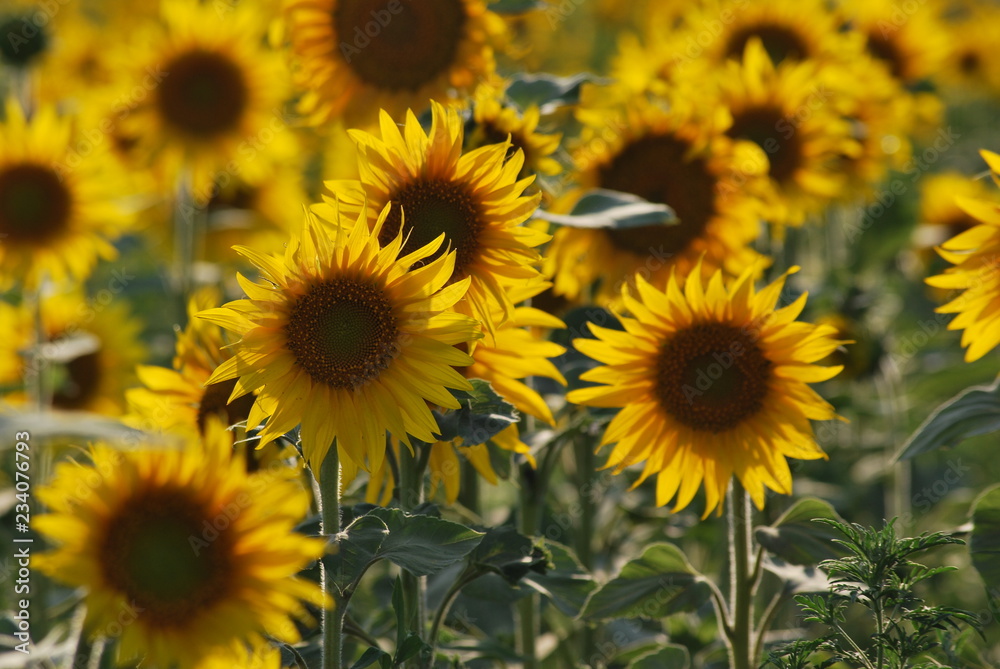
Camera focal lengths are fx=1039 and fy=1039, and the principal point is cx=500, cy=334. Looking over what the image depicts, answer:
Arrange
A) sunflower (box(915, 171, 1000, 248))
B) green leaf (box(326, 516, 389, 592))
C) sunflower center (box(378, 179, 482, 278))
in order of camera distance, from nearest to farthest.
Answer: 1. green leaf (box(326, 516, 389, 592))
2. sunflower center (box(378, 179, 482, 278))
3. sunflower (box(915, 171, 1000, 248))

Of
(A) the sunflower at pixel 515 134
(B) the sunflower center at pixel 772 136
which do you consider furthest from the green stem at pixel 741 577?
(B) the sunflower center at pixel 772 136

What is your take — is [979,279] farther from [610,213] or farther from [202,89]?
[202,89]

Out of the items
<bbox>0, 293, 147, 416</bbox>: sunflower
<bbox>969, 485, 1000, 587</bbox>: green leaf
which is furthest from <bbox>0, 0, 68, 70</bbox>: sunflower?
<bbox>969, 485, 1000, 587</bbox>: green leaf

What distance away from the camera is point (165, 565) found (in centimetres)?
145

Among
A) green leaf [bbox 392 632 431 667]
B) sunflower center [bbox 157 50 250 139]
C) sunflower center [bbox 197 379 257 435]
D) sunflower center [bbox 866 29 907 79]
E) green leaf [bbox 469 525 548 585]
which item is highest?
sunflower center [bbox 866 29 907 79]

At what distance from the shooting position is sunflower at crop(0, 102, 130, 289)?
121 inches

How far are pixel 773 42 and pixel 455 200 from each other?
2.05 metres

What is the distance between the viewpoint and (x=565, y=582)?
79.6 inches

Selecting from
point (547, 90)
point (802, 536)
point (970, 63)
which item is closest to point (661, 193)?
point (547, 90)

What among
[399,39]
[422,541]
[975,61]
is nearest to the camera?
[422,541]

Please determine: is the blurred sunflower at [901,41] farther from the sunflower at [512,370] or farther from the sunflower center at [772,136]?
the sunflower at [512,370]

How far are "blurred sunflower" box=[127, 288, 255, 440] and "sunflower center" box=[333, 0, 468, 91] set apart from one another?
2.55 ft

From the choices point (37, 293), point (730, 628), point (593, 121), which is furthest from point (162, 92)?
point (730, 628)

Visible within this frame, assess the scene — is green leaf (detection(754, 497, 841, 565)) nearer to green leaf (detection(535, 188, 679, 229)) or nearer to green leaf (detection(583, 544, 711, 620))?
green leaf (detection(583, 544, 711, 620))
